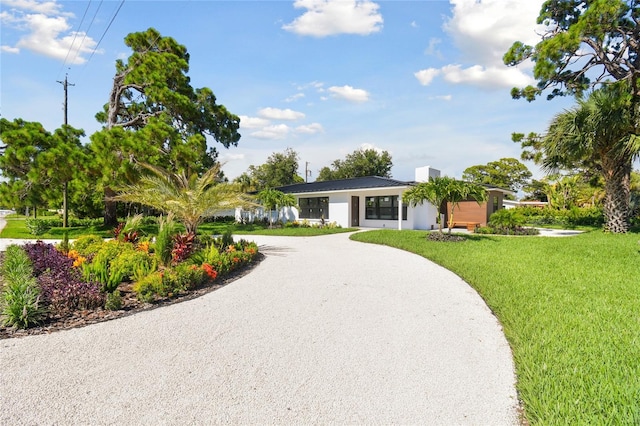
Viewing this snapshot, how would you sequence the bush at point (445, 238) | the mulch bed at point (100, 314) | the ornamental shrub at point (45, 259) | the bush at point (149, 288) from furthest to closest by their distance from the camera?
the bush at point (445, 238)
the ornamental shrub at point (45, 259)
the bush at point (149, 288)
the mulch bed at point (100, 314)

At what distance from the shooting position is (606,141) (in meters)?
14.7

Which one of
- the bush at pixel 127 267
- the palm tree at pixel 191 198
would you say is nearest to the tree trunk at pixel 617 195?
the palm tree at pixel 191 198

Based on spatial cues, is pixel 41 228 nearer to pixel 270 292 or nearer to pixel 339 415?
pixel 270 292

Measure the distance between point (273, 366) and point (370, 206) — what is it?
18697 mm

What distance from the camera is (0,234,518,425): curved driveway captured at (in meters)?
2.48

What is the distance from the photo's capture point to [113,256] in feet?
23.4

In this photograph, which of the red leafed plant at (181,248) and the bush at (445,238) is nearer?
the red leafed plant at (181,248)

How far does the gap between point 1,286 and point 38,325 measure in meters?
2.57

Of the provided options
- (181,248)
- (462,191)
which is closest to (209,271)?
(181,248)

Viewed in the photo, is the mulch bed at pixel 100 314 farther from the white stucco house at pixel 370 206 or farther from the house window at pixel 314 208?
the house window at pixel 314 208

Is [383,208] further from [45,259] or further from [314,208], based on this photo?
[45,259]

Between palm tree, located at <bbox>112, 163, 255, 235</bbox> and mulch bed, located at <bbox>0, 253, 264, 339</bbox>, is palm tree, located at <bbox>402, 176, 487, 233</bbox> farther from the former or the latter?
mulch bed, located at <bbox>0, 253, 264, 339</bbox>

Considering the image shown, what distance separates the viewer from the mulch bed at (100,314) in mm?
3941

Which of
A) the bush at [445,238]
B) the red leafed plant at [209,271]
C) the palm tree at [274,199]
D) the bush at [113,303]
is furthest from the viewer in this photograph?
the palm tree at [274,199]
